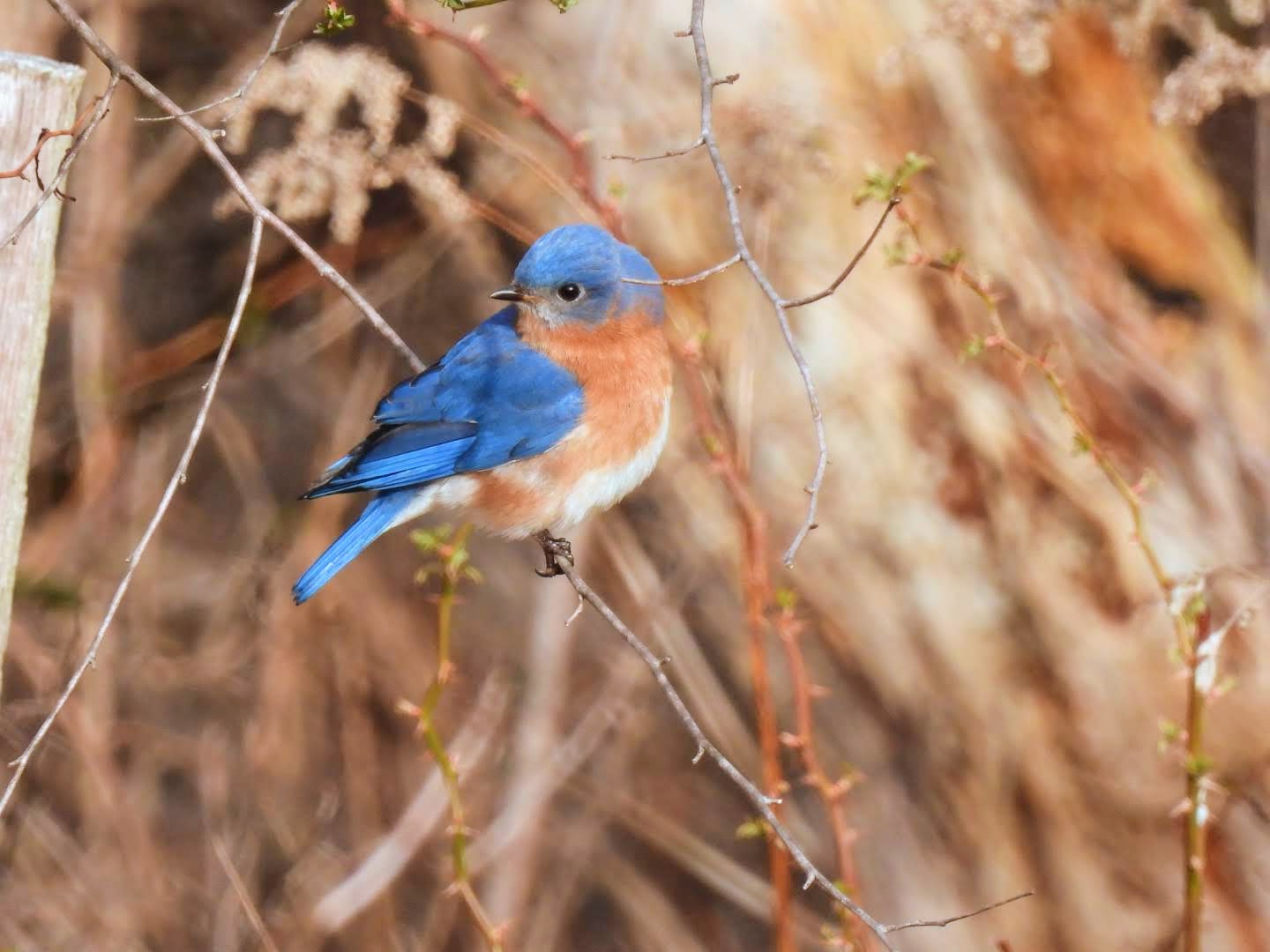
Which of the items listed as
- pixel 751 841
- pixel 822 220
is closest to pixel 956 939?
pixel 751 841

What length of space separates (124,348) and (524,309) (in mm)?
2631

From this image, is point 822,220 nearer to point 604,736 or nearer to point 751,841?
point 604,736

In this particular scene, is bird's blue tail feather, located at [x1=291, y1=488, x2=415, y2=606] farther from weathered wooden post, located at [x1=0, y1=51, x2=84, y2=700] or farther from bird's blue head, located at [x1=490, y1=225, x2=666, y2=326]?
weathered wooden post, located at [x1=0, y1=51, x2=84, y2=700]

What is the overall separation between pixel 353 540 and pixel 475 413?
42cm

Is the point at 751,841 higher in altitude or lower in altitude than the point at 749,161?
lower

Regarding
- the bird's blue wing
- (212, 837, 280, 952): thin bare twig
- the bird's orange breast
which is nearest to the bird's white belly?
the bird's orange breast

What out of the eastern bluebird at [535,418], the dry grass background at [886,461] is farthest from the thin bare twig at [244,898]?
the eastern bluebird at [535,418]

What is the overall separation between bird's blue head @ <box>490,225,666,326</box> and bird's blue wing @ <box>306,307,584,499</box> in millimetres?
151

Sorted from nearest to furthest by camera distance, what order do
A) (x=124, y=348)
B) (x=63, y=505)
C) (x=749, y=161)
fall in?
1. (x=749, y=161)
2. (x=63, y=505)
3. (x=124, y=348)

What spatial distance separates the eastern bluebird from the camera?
10.9ft

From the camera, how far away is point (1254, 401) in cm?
400

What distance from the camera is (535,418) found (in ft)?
11.1

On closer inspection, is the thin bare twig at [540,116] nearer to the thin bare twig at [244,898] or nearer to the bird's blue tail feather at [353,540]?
the bird's blue tail feather at [353,540]

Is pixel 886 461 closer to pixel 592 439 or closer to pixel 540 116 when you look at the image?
pixel 592 439
